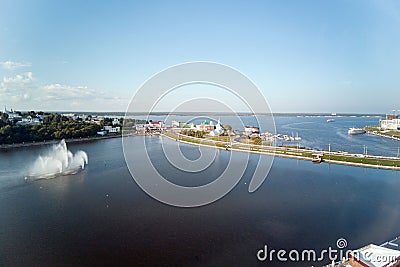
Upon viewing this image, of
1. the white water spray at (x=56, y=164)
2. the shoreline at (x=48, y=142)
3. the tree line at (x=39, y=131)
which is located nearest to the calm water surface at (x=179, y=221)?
the white water spray at (x=56, y=164)

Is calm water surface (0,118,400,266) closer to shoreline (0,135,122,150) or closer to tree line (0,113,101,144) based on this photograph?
shoreline (0,135,122,150)

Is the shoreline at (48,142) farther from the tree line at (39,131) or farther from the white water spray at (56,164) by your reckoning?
the white water spray at (56,164)

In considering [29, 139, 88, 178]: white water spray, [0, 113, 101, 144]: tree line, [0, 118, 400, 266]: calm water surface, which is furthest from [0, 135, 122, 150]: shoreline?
[0, 118, 400, 266]: calm water surface

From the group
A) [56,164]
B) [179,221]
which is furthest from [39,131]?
[179,221]

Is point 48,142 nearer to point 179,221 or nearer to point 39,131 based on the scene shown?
point 39,131

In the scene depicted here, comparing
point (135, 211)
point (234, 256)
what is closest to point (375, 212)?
point (234, 256)

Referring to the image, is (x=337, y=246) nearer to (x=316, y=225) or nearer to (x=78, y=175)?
(x=316, y=225)
